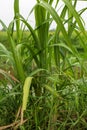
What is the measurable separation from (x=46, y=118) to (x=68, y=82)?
0.13 m

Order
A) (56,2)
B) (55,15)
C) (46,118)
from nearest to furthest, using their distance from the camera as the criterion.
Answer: (55,15) < (46,118) < (56,2)

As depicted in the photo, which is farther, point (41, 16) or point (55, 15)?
point (41, 16)

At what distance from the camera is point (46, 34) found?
1.08m

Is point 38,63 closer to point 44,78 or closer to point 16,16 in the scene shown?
point 44,78

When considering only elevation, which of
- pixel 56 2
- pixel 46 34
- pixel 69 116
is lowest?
pixel 69 116

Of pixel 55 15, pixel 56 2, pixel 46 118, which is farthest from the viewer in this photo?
pixel 56 2

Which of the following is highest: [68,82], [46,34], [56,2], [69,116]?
[56,2]

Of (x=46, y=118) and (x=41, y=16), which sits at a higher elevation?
(x=41, y=16)

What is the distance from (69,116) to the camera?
107 centimetres

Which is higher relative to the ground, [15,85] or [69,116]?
[15,85]

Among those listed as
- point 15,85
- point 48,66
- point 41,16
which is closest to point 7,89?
point 15,85

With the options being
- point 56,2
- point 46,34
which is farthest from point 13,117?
point 56,2

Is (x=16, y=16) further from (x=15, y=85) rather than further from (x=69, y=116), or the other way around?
(x=69, y=116)

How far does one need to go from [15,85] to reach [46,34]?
0.19 m
